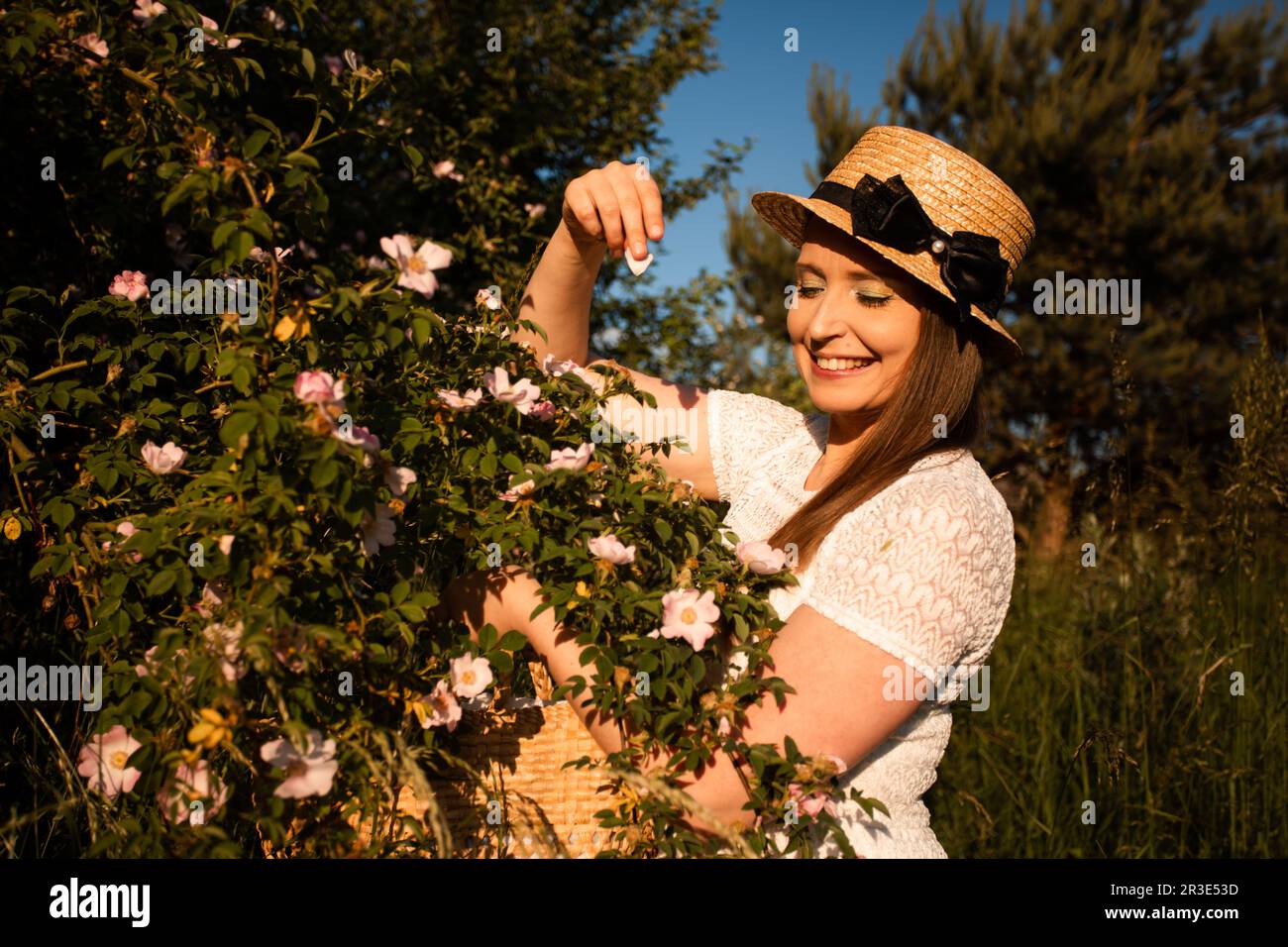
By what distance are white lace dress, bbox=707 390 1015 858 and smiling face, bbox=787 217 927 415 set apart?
0.69ft

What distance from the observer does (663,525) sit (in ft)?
4.64

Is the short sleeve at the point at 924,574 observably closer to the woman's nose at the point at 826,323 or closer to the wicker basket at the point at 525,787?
the woman's nose at the point at 826,323

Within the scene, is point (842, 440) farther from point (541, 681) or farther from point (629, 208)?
point (541, 681)

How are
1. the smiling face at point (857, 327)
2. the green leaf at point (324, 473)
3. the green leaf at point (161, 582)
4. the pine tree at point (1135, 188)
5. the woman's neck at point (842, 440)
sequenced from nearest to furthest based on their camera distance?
1. the green leaf at point (324, 473)
2. the green leaf at point (161, 582)
3. the smiling face at point (857, 327)
4. the woman's neck at point (842, 440)
5. the pine tree at point (1135, 188)

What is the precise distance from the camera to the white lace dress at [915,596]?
5.29 ft

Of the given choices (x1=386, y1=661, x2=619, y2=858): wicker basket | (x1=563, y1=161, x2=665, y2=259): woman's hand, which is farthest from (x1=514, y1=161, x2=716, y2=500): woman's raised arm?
(x1=386, y1=661, x2=619, y2=858): wicker basket

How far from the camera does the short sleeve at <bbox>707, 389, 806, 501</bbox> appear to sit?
2.41 metres

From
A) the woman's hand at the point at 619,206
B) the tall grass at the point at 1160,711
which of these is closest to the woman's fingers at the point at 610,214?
the woman's hand at the point at 619,206

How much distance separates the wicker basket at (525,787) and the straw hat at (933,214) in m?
1.09

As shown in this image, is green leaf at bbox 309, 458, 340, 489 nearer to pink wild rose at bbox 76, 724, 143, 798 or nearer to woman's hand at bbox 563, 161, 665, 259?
pink wild rose at bbox 76, 724, 143, 798

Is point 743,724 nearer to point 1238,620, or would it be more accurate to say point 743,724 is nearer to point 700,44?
point 1238,620

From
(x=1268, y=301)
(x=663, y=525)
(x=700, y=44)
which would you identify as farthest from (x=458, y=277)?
(x=1268, y=301)

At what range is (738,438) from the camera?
2428mm

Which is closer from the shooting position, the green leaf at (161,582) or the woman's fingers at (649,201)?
the green leaf at (161,582)
